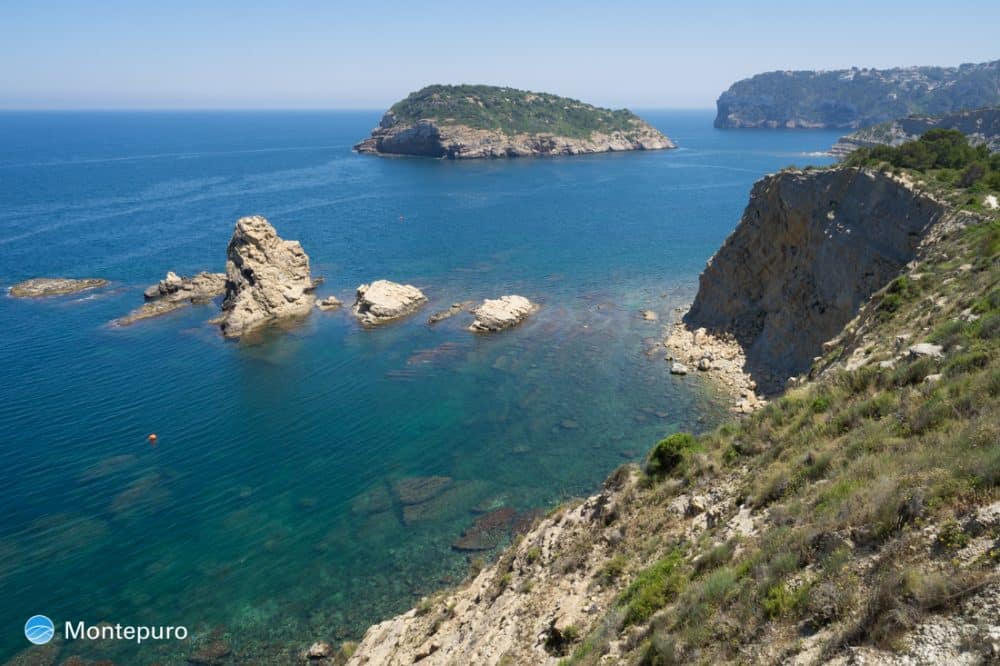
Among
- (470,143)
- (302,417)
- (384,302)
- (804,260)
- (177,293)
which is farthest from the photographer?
(470,143)

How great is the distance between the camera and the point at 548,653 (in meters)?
14.0

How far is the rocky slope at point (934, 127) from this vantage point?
3885 inches

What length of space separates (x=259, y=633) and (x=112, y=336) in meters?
40.7

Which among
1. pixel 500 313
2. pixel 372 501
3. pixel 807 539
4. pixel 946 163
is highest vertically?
pixel 946 163

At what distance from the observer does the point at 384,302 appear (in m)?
58.7

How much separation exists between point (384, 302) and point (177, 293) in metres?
23.4

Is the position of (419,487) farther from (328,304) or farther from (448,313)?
(328,304)

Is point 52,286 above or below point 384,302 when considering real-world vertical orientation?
below

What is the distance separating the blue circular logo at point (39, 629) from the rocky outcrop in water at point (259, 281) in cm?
3368

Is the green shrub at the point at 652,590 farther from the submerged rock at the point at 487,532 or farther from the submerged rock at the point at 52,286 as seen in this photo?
the submerged rock at the point at 52,286

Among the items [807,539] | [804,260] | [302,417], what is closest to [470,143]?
[804,260]

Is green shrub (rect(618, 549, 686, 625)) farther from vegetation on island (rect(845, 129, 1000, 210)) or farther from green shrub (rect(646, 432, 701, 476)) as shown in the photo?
vegetation on island (rect(845, 129, 1000, 210))

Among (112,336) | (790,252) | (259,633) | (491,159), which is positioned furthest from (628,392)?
(491,159)

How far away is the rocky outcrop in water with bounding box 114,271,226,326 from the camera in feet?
198
